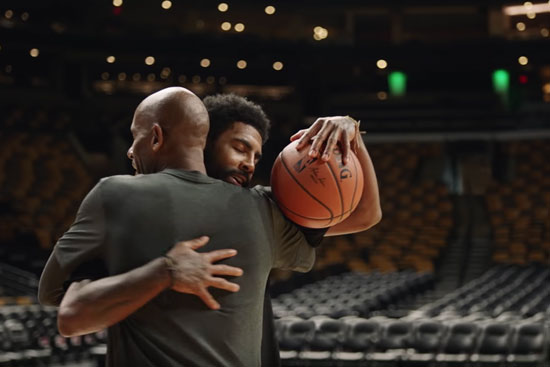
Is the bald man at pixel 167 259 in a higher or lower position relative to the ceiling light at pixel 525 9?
lower

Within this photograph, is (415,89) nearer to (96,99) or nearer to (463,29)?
(463,29)

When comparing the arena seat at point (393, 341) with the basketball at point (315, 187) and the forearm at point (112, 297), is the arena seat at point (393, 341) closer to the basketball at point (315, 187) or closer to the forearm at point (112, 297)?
the basketball at point (315, 187)

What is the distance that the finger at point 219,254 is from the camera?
1978mm

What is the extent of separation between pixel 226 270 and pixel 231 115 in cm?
52

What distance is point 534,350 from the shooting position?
8234mm

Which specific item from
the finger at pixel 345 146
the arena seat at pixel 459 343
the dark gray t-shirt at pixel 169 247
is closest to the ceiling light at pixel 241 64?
the arena seat at pixel 459 343

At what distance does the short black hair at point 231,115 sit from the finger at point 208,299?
0.50 meters

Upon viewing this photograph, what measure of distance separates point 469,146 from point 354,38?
15.6 ft

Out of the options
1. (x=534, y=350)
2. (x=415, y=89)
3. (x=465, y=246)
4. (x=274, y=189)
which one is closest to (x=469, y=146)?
(x=415, y=89)

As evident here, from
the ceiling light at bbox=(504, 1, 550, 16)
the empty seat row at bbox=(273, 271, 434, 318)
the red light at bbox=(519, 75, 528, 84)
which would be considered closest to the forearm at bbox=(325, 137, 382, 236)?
the empty seat row at bbox=(273, 271, 434, 318)

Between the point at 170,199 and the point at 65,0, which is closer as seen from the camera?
the point at 170,199

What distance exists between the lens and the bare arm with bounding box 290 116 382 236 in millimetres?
2145

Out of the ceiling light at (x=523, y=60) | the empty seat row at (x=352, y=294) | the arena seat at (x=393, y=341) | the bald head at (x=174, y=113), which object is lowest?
the empty seat row at (x=352, y=294)
